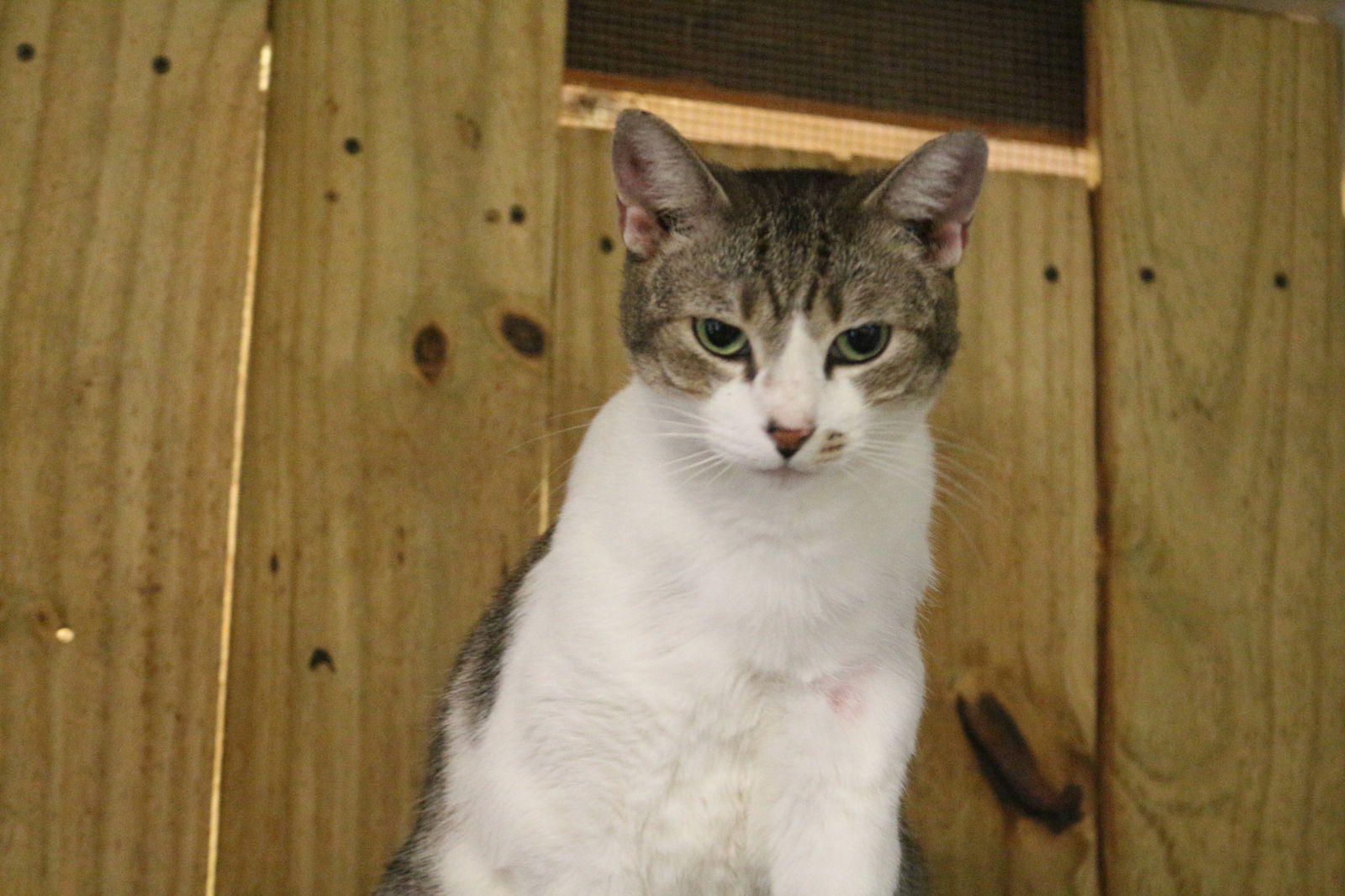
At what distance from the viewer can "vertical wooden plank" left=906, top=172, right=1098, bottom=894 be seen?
6.71 feet

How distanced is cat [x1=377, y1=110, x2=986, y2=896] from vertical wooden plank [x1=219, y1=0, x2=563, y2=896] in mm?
479

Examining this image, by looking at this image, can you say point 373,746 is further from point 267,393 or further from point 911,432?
point 911,432

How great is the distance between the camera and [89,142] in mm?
1892

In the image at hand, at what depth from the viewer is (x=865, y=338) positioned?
1.42 meters

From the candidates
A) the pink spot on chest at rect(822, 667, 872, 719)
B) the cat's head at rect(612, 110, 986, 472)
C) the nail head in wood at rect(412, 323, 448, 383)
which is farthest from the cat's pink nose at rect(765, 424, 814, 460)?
the nail head in wood at rect(412, 323, 448, 383)

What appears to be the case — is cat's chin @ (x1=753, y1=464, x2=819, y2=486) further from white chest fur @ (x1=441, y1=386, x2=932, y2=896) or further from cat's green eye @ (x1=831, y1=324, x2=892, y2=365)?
cat's green eye @ (x1=831, y1=324, x2=892, y2=365)

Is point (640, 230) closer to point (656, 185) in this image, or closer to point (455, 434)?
point (656, 185)

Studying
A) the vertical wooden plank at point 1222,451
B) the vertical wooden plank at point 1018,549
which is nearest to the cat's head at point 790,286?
the vertical wooden plank at point 1018,549

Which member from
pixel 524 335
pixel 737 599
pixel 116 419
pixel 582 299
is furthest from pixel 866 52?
pixel 116 419

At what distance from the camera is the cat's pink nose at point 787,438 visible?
4.20ft

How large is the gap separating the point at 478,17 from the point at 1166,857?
1931mm

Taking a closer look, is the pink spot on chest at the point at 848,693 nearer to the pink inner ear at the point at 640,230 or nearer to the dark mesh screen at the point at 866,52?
the pink inner ear at the point at 640,230

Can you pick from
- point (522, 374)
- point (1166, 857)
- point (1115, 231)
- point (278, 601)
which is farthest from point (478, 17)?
point (1166, 857)

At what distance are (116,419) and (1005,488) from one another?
154 centimetres
